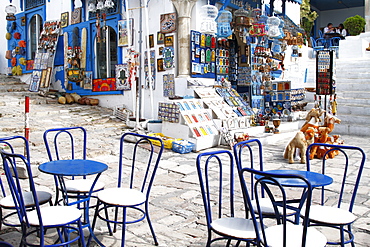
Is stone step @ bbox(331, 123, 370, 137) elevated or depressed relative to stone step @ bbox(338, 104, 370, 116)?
depressed

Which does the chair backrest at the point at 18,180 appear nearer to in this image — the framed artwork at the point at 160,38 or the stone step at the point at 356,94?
the framed artwork at the point at 160,38

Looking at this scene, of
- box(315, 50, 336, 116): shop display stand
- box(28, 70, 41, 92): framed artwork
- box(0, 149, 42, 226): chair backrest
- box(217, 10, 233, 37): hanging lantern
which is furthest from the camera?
box(28, 70, 41, 92): framed artwork

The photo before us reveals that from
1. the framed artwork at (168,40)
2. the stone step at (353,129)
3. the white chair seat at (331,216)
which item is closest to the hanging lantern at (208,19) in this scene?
the framed artwork at (168,40)

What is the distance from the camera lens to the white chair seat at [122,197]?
2.98 m

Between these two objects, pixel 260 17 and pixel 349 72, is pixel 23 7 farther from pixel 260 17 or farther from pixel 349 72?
pixel 349 72

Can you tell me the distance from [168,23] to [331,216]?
740 centimetres

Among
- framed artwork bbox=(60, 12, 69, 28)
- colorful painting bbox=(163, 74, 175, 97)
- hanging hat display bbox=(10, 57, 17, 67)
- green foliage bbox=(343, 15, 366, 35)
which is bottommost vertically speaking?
colorful painting bbox=(163, 74, 175, 97)

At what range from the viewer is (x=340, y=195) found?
3080mm

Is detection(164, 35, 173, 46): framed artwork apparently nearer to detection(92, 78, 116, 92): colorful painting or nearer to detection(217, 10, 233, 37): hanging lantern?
detection(217, 10, 233, 37): hanging lantern

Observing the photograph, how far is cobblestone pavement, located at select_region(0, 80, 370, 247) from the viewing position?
139 inches

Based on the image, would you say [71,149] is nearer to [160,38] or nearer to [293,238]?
[160,38]

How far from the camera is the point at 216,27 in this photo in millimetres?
9312

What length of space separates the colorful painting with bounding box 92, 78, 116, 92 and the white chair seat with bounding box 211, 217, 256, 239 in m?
8.38

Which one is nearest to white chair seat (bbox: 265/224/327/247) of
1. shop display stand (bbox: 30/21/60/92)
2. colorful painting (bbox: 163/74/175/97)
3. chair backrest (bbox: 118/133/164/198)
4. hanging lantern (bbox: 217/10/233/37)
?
chair backrest (bbox: 118/133/164/198)
